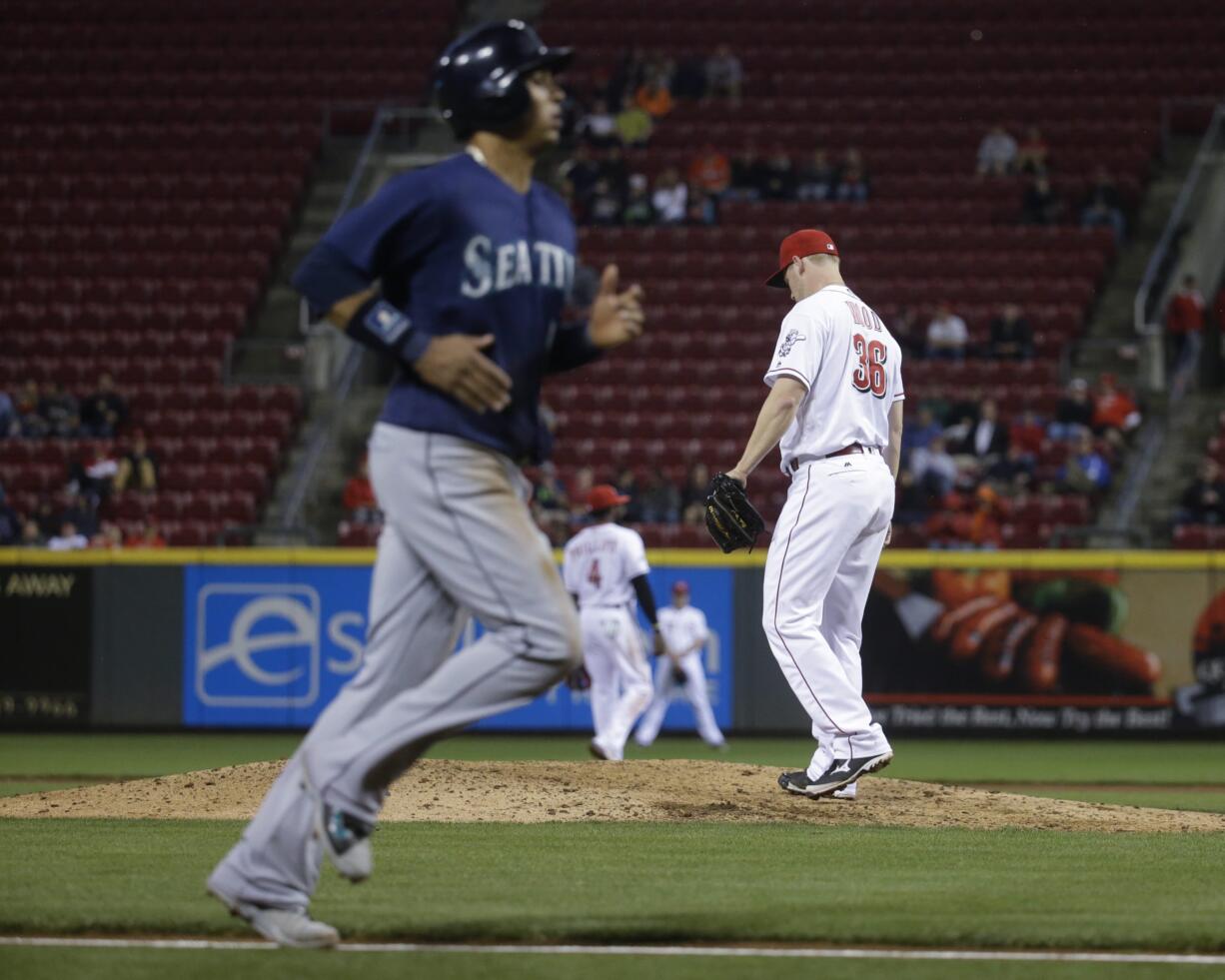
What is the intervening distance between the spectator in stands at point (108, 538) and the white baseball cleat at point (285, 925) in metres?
13.7

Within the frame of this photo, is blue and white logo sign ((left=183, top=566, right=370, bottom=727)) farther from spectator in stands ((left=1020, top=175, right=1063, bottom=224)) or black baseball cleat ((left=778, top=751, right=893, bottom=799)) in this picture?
spectator in stands ((left=1020, top=175, right=1063, bottom=224))

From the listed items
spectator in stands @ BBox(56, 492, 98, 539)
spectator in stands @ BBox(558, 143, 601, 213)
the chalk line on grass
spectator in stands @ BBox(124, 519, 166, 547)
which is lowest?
spectator in stands @ BBox(124, 519, 166, 547)

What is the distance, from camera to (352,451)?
69.6 feet

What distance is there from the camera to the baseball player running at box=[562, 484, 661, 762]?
13242 millimetres

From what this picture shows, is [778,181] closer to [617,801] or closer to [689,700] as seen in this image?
[689,700]

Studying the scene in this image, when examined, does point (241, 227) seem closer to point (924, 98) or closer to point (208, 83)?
point (208, 83)

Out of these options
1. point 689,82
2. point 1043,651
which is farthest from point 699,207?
point 1043,651

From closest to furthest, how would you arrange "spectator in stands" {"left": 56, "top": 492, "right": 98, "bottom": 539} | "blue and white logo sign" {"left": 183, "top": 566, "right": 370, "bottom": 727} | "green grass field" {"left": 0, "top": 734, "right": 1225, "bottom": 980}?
"green grass field" {"left": 0, "top": 734, "right": 1225, "bottom": 980}, "blue and white logo sign" {"left": 183, "top": 566, "right": 370, "bottom": 727}, "spectator in stands" {"left": 56, "top": 492, "right": 98, "bottom": 539}

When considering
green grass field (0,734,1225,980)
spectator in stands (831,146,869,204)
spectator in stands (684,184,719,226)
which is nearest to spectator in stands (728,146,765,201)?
spectator in stands (684,184,719,226)

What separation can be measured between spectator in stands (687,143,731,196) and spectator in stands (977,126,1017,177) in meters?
3.09

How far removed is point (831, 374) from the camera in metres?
8.01

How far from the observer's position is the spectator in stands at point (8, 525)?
62.2 feet

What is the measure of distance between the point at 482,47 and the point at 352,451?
16.5 m

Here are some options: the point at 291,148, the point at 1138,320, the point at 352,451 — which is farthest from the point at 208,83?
the point at 1138,320
